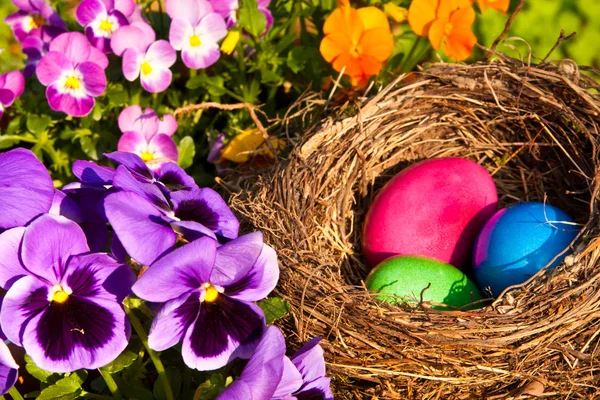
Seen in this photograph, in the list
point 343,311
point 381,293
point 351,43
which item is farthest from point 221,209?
point 351,43

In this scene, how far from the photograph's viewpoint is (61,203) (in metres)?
1.14

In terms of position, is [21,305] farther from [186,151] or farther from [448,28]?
[448,28]

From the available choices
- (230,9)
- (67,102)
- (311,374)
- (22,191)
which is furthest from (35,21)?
(311,374)

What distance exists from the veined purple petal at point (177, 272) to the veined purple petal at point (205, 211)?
4.8 inches

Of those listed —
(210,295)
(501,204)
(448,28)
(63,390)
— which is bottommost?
(501,204)

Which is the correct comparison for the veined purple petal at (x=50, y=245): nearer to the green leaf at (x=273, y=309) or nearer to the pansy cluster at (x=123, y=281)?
the pansy cluster at (x=123, y=281)

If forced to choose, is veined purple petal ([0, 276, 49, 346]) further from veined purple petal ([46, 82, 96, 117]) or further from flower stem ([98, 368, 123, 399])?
veined purple petal ([46, 82, 96, 117])

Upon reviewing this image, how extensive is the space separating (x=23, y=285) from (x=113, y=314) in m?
0.14

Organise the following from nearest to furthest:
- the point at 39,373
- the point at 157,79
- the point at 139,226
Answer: the point at 139,226, the point at 39,373, the point at 157,79

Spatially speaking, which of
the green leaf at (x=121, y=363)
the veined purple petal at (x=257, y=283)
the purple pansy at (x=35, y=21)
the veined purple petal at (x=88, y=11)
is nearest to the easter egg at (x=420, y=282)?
the veined purple petal at (x=257, y=283)

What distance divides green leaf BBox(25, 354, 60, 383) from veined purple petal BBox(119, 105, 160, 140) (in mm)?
842

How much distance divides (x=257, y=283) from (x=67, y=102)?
1.02 metres

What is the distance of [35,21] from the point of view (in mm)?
2277

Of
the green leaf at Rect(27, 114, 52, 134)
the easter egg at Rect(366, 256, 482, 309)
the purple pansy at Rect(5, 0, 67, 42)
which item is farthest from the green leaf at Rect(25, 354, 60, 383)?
the purple pansy at Rect(5, 0, 67, 42)
